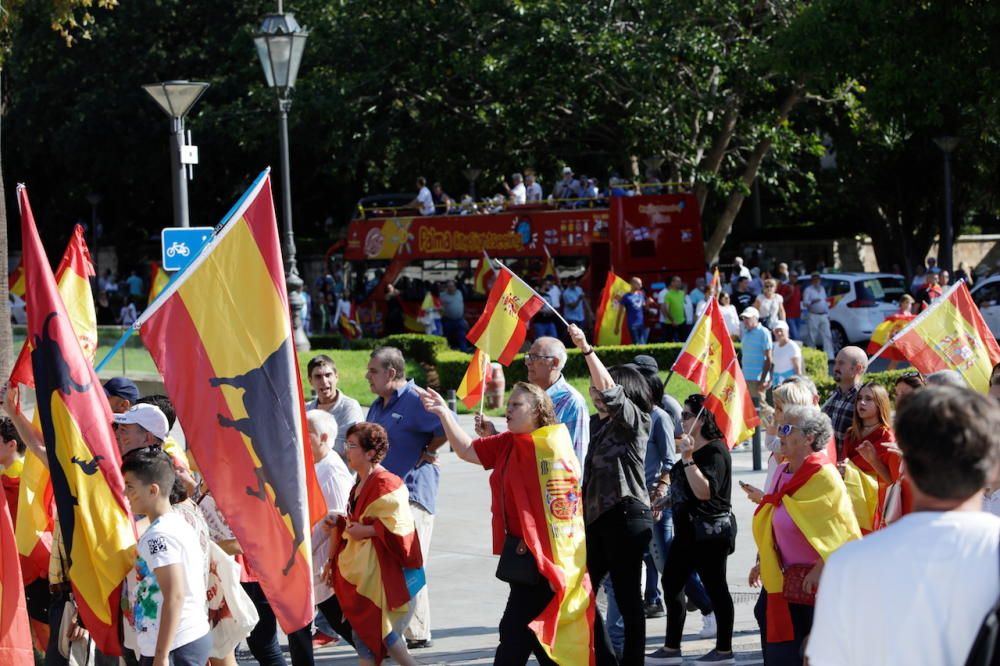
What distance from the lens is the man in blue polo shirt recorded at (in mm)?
7812

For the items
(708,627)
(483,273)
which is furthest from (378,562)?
(483,273)

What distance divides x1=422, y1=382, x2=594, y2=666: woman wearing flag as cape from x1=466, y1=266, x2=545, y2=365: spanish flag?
3.89 meters

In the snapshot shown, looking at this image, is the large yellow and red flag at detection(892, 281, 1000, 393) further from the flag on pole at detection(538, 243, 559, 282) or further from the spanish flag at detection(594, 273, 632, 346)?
the flag on pole at detection(538, 243, 559, 282)

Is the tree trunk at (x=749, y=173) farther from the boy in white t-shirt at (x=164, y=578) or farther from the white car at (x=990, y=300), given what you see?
the boy in white t-shirt at (x=164, y=578)

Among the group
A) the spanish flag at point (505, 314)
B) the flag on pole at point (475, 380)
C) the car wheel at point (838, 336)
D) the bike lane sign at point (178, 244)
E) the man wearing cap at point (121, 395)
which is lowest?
the car wheel at point (838, 336)

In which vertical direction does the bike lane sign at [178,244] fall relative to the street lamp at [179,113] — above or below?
below

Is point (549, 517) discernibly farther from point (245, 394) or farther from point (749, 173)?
point (749, 173)

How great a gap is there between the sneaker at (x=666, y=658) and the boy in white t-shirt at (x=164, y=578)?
2.79 m

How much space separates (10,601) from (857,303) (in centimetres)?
2217

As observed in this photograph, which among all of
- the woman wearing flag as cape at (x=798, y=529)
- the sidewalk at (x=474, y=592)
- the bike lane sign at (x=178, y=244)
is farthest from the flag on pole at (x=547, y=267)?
the woman wearing flag as cape at (x=798, y=529)

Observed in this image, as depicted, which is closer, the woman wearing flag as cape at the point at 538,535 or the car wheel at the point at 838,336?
the woman wearing flag as cape at the point at 538,535

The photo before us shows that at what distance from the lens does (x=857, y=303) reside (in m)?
26.2

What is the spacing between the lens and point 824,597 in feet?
10.3

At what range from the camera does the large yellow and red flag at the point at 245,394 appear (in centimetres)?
542
